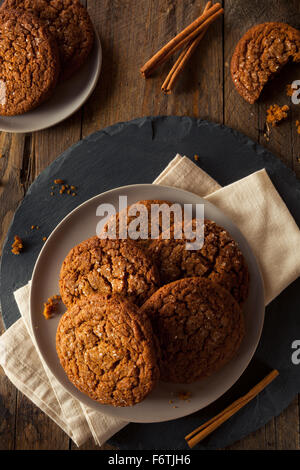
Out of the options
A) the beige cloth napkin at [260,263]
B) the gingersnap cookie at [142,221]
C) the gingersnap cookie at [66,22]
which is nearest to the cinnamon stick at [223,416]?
the beige cloth napkin at [260,263]

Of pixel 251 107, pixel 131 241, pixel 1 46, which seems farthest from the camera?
pixel 251 107

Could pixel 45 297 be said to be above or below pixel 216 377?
above

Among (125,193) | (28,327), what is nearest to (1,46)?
(125,193)

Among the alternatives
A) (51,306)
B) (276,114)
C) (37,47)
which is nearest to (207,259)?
(51,306)

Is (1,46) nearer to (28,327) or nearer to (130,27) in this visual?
(130,27)

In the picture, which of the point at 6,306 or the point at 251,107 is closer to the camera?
the point at 6,306
